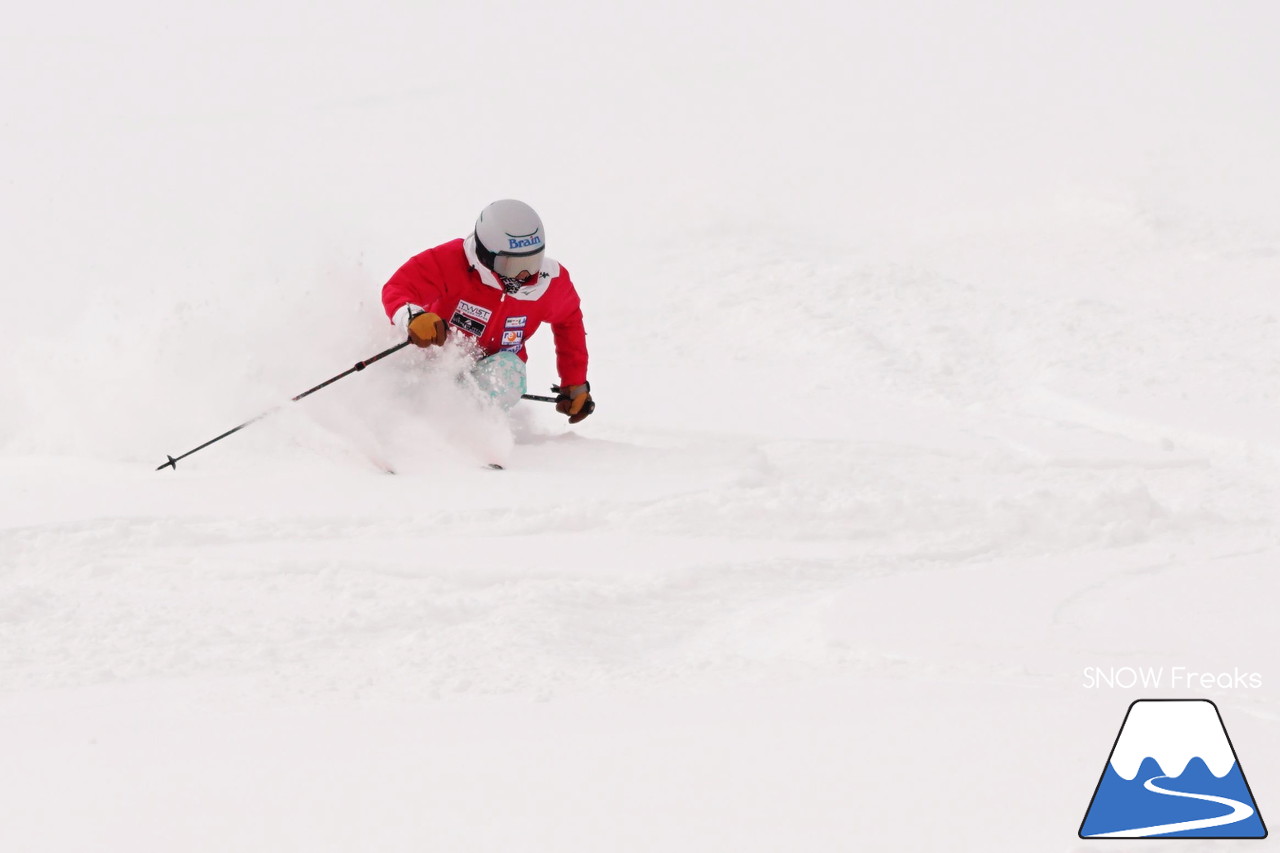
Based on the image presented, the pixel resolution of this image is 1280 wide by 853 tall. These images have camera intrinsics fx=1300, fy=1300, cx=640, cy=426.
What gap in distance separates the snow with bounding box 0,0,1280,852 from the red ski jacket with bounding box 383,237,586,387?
28cm

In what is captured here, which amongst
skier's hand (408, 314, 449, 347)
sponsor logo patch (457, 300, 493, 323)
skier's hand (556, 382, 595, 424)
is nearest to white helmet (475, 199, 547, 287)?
sponsor logo patch (457, 300, 493, 323)

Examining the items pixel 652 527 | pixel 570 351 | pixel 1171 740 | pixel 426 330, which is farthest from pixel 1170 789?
pixel 570 351

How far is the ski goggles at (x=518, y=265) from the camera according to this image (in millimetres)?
5418

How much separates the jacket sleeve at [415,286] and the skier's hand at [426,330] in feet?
0.80

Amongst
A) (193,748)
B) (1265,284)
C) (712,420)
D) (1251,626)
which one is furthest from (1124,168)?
(193,748)

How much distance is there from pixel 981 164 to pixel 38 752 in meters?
14.3

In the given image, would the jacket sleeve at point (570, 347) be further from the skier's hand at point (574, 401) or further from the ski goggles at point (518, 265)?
the ski goggles at point (518, 265)

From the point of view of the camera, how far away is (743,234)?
11.7 metres

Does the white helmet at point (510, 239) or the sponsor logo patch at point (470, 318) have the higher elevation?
the white helmet at point (510, 239)

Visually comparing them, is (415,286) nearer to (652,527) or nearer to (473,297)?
(473,297)

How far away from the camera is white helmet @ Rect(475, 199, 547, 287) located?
17.6 feet

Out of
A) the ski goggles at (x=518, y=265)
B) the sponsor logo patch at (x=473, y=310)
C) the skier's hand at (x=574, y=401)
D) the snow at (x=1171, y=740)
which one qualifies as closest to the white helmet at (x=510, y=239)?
the ski goggles at (x=518, y=265)

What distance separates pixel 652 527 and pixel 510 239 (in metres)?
1.48

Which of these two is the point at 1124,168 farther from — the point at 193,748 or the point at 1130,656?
the point at 193,748
